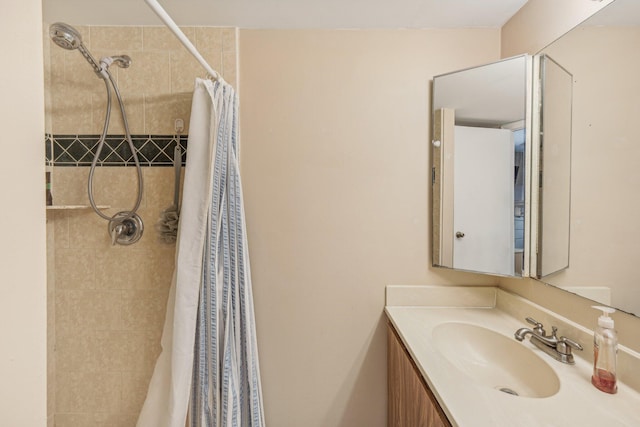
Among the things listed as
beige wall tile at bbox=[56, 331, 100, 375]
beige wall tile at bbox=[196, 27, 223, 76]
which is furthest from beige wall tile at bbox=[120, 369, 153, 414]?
beige wall tile at bbox=[196, 27, 223, 76]

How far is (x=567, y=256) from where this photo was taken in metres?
0.94

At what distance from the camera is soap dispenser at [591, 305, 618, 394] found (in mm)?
730

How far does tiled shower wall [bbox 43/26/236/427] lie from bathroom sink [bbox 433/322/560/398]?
133 cm

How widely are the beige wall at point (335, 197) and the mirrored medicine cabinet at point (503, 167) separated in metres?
0.09

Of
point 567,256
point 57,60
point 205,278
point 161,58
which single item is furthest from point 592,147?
point 57,60

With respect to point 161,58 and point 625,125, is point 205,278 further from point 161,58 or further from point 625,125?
point 625,125

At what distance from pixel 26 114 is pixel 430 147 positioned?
1.36 m

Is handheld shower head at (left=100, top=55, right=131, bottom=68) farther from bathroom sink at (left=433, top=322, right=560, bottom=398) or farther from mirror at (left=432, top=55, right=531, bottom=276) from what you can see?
bathroom sink at (left=433, top=322, right=560, bottom=398)

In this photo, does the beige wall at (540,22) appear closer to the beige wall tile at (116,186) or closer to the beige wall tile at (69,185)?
the beige wall tile at (116,186)

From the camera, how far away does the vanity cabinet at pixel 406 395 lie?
0.79 meters

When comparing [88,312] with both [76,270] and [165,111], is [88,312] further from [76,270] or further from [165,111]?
[165,111]

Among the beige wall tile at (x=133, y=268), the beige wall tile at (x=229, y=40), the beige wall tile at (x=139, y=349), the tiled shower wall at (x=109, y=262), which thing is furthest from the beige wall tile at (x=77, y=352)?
the beige wall tile at (x=229, y=40)

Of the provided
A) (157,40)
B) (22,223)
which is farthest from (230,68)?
(22,223)

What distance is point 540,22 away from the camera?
1.07 m
